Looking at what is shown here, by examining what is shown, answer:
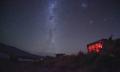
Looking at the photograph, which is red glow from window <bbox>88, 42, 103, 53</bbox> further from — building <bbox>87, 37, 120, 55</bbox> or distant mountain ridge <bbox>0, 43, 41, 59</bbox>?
distant mountain ridge <bbox>0, 43, 41, 59</bbox>

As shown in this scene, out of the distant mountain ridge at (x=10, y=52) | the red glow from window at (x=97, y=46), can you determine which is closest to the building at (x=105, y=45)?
the red glow from window at (x=97, y=46)

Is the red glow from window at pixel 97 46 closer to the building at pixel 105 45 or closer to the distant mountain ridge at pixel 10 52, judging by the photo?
the building at pixel 105 45

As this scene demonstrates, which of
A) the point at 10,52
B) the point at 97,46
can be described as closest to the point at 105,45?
the point at 97,46

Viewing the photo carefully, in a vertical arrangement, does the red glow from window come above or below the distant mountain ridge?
below

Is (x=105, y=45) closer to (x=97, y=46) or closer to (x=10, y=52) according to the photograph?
(x=97, y=46)

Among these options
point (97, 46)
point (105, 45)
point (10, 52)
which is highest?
point (10, 52)

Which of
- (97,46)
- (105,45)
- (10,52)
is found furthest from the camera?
(10,52)

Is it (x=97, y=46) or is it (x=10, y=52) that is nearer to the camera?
(x=97, y=46)

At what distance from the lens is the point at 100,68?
78.3ft

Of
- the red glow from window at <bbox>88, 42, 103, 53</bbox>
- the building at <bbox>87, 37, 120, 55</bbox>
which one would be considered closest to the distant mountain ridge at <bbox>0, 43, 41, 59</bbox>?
the red glow from window at <bbox>88, 42, 103, 53</bbox>

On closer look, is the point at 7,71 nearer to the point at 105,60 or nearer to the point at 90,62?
the point at 90,62

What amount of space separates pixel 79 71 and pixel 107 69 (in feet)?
12.3

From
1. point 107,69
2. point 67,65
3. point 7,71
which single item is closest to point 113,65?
point 107,69

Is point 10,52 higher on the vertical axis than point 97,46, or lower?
higher
